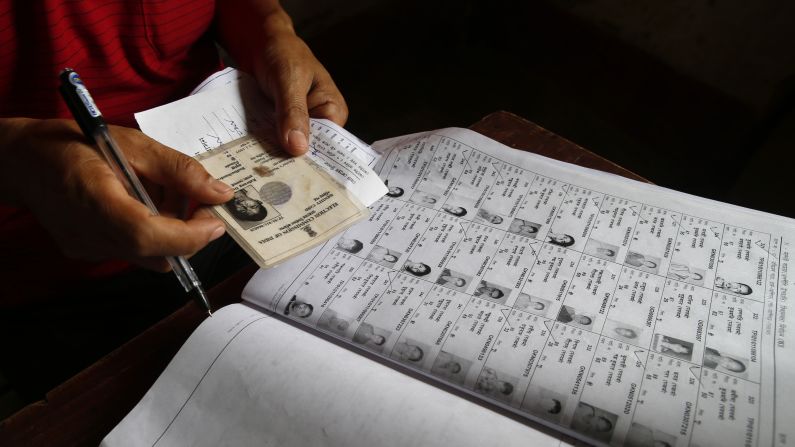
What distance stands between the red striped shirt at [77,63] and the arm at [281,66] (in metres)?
0.04

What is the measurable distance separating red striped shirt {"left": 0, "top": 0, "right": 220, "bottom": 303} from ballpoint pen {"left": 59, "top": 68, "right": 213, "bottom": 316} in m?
0.16

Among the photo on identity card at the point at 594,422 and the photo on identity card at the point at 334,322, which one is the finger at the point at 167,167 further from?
the photo on identity card at the point at 594,422

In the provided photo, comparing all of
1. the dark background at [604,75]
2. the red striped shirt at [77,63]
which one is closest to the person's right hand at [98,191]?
the red striped shirt at [77,63]

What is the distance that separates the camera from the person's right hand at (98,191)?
0.45 meters

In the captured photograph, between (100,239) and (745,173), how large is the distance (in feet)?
5.22

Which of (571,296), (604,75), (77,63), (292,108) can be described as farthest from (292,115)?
(604,75)

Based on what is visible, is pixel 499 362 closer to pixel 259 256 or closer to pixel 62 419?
pixel 259 256

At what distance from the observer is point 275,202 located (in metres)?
0.55

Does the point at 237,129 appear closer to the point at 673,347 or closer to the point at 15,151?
the point at 15,151

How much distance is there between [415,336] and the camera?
1.48ft

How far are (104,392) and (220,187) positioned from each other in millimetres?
202

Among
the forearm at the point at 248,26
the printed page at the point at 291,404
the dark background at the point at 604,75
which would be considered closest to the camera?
the printed page at the point at 291,404

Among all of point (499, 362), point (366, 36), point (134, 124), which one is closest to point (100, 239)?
point (134, 124)

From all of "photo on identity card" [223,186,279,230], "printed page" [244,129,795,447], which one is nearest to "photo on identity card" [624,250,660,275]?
"printed page" [244,129,795,447]
